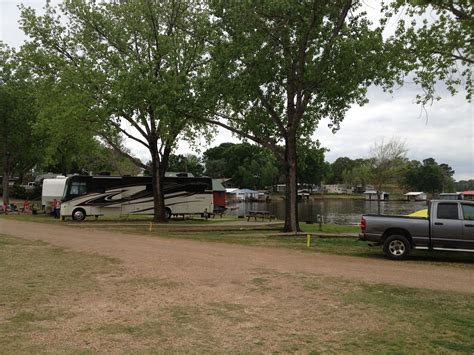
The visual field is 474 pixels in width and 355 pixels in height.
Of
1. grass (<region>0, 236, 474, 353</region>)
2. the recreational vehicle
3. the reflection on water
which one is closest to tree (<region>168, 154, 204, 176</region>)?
the reflection on water

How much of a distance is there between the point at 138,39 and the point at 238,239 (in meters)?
13.6

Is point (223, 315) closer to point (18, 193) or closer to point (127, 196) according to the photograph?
point (127, 196)

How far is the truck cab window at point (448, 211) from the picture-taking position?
12881 millimetres

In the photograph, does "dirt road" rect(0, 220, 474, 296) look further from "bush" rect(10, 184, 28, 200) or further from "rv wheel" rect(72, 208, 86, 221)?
"bush" rect(10, 184, 28, 200)

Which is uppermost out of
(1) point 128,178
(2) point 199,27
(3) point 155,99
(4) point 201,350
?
(2) point 199,27

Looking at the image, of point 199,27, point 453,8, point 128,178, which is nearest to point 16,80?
point 128,178

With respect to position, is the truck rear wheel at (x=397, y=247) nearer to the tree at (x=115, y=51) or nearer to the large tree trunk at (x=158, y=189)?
the tree at (x=115, y=51)

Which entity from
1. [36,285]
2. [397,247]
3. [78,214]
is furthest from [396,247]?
[78,214]

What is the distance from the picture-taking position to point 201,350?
495 centimetres

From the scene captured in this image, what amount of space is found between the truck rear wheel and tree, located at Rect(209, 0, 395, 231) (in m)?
7.75

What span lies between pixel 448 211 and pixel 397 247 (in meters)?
1.79

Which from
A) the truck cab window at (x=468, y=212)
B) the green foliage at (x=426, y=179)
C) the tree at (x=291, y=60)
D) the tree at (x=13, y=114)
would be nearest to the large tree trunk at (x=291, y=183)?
the tree at (x=291, y=60)

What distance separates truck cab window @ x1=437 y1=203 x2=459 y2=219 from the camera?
12881 mm

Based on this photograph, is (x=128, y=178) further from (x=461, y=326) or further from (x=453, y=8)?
(x=461, y=326)
